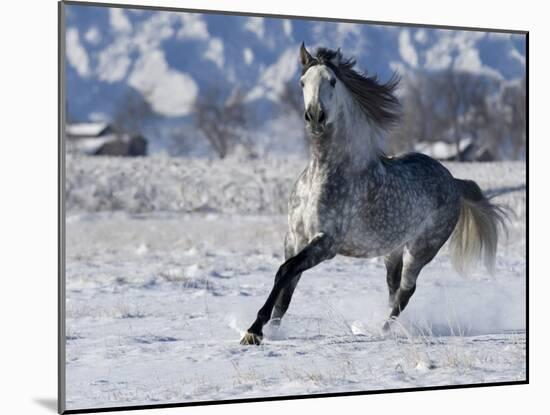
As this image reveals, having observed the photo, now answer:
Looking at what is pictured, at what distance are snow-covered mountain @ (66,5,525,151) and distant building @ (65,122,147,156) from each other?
65 millimetres

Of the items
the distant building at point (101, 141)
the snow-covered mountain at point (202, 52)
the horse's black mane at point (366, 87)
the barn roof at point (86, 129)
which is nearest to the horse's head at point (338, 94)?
the horse's black mane at point (366, 87)

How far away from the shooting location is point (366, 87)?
698 cm

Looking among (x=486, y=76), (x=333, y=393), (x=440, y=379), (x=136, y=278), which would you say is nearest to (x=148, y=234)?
(x=136, y=278)

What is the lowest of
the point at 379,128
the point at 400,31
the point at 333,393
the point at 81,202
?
the point at 333,393

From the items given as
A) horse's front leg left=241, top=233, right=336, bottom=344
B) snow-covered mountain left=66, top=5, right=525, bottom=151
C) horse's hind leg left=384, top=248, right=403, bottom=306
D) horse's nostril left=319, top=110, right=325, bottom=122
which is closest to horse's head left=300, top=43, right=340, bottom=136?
horse's nostril left=319, top=110, right=325, bottom=122

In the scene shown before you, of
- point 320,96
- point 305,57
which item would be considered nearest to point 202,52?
point 305,57

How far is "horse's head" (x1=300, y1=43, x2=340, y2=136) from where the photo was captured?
6684mm

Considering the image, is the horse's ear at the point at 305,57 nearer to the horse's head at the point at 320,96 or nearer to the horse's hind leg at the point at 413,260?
the horse's head at the point at 320,96

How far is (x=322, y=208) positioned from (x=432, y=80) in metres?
1.28

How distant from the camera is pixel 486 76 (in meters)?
7.56

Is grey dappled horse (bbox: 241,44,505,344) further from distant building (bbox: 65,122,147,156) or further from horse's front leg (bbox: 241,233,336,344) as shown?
distant building (bbox: 65,122,147,156)

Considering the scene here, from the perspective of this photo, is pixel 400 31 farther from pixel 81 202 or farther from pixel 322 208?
pixel 81 202

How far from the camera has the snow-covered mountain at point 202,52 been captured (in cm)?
640

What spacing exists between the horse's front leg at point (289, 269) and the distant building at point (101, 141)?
3.43ft
